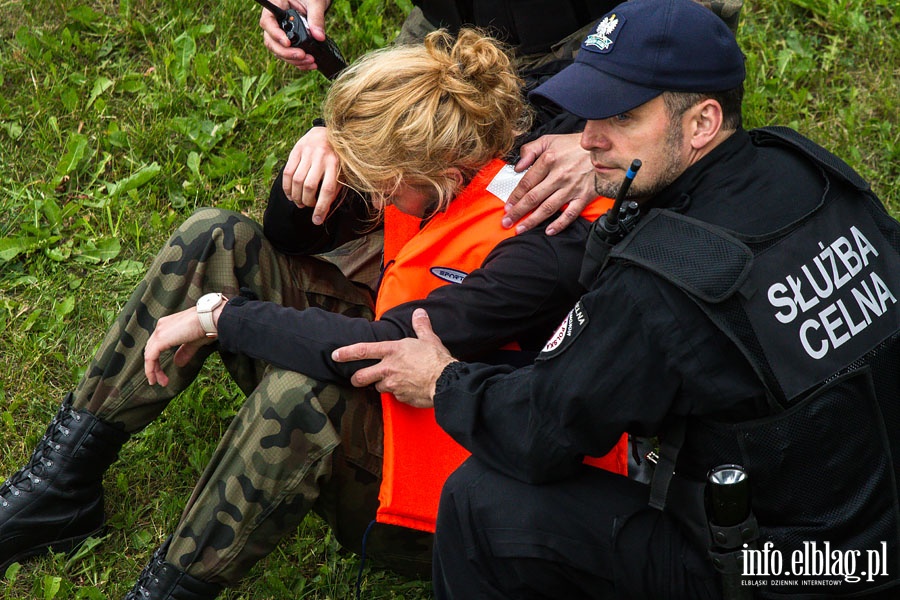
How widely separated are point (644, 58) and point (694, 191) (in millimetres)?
328

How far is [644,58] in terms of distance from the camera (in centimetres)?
255

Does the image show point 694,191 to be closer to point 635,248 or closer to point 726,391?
point 635,248

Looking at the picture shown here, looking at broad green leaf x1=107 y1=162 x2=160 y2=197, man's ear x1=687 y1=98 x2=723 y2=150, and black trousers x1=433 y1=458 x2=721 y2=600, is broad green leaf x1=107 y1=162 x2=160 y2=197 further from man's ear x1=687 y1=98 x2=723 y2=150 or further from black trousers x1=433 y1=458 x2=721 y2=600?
man's ear x1=687 y1=98 x2=723 y2=150

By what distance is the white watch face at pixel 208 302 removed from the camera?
3062 millimetres

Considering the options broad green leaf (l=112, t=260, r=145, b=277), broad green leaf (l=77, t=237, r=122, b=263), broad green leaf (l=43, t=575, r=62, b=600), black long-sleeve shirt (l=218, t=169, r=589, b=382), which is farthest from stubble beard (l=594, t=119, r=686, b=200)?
broad green leaf (l=77, t=237, r=122, b=263)

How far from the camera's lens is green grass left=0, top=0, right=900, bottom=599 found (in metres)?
4.00

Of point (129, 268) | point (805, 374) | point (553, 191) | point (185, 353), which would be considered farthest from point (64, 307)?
point (805, 374)

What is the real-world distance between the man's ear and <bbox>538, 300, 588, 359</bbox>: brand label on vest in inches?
18.9

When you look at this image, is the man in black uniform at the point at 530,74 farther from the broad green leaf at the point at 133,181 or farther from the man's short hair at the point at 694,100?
the broad green leaf at the point at 133,181

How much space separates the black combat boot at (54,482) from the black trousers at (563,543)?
1.20 meters

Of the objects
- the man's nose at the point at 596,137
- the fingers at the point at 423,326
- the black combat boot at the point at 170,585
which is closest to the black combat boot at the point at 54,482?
the black combat boot at the point at 170,585

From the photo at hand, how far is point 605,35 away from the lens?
266 centimetres

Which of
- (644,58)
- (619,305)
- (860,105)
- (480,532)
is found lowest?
(860,105)

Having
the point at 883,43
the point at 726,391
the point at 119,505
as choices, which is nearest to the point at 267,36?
the point at 119,505
